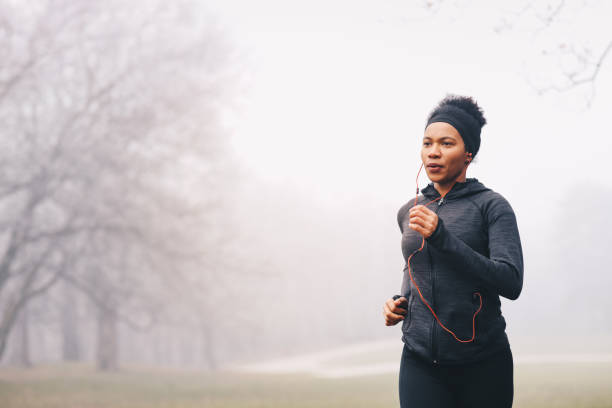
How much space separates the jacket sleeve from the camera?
6.09 feet

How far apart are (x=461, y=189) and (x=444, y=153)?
0.53ft

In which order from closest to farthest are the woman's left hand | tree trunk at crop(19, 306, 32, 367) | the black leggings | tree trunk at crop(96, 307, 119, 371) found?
the woman's left hand < the black leggings < tree trunk at crop(96, 307, 119, 371) < tree trunk at crop(19, 306, 32, 367)

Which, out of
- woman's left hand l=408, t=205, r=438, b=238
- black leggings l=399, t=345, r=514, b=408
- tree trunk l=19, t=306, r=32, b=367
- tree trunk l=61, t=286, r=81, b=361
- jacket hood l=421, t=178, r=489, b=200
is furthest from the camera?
tree trunk l=61, t=286, r=81, b=361

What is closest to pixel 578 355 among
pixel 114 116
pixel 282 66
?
pixel 282 66

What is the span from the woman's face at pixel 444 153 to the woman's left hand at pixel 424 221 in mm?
321

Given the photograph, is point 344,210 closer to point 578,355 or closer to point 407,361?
point 578,355

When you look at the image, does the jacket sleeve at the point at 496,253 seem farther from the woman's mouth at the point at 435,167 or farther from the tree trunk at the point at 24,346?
the tree trunk at the point at 24,346

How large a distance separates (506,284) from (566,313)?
109ft

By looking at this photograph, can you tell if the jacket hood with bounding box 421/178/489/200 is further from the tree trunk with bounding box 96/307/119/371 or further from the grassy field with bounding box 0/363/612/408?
the tree trunk with bounding box 96/307/119/371

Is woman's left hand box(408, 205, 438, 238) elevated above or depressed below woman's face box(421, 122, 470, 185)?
below

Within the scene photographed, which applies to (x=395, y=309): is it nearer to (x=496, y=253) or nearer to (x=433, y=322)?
(x=433, y=322)

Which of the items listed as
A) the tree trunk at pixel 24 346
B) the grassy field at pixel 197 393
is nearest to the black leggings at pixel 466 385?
the grassy field at pixel 197 393

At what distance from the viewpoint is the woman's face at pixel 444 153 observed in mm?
2109

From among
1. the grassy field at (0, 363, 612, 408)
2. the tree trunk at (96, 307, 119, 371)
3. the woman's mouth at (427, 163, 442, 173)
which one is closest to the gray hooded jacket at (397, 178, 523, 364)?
the woman's mouth at (427, 163, 442, 173)
